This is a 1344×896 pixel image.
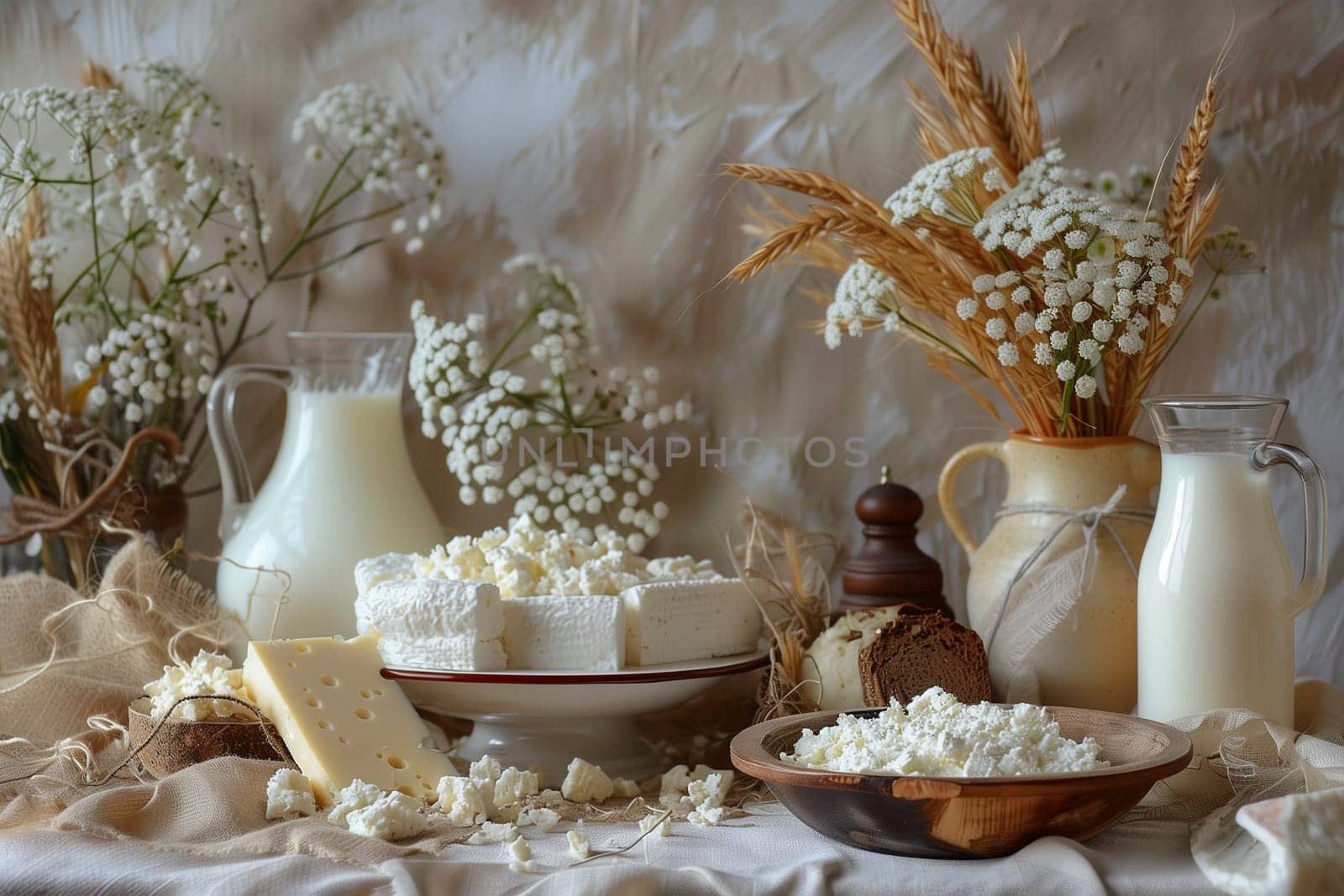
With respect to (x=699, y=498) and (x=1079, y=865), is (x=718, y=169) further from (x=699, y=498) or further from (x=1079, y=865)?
(x=1079, y=865)

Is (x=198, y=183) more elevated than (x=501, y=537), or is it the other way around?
(x=198, y=183)

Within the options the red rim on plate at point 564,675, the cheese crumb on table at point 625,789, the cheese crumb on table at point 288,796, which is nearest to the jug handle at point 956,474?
the red rim on plate at point 564,675

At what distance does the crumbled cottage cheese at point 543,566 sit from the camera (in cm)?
106

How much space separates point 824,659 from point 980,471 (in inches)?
17.8

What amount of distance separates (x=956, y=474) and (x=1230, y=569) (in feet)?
0.93

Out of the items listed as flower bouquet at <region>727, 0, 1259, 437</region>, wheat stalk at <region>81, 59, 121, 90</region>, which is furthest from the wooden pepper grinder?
wheat stalk at <region>81, 59, 121, 90</region>

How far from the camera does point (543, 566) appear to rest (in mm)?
1092

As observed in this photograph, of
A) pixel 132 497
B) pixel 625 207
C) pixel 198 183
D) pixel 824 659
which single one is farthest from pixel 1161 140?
pixel 132 497

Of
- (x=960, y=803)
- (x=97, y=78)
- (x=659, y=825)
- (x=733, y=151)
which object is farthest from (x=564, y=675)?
(x=97, y=78)

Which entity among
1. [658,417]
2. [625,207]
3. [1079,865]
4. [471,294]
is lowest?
[1079,865]

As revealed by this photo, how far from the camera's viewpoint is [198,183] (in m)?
1.39

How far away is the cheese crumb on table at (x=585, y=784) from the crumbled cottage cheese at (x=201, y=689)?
26cm

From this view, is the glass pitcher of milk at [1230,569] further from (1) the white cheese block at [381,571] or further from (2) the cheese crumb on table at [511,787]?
(1) the white cheese block at [381,571]

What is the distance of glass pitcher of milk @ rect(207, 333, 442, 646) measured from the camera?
4.03ft
